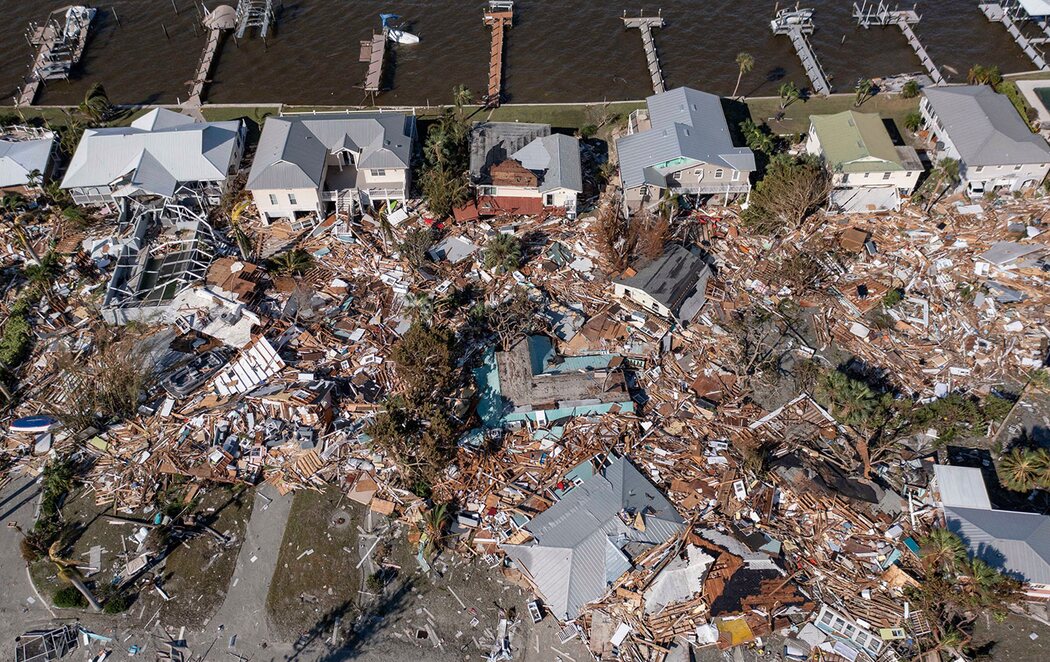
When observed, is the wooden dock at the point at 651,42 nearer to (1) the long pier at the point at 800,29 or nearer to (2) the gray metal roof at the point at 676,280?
(1) the long pier at the point at 800,29

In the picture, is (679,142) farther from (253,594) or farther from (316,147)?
(253,594)

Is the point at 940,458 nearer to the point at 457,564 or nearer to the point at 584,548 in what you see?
the point at 584,548

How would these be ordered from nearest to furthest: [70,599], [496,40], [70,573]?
[70,573]
[70,599]
[496,40]

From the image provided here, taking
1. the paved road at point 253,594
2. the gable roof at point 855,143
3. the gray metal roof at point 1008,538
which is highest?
the gable roof at point 855,143

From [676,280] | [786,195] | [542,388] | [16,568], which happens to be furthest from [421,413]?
[786,195]

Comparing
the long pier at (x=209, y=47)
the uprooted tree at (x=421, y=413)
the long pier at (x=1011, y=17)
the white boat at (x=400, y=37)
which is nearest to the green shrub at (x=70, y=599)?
the uprooted tree at (x=421, y=413)

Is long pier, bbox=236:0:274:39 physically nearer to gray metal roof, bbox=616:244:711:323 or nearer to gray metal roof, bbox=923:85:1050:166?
gray metal roof, bbox=616:244:711:323

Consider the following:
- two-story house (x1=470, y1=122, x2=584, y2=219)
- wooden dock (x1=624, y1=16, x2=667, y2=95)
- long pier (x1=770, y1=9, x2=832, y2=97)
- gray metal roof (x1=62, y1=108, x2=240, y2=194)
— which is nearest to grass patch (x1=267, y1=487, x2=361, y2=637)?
two-story house (x1=470, y1=122, x2=584, y2=219)
